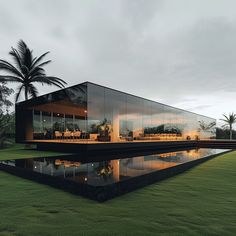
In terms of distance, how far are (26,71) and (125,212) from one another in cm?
1718

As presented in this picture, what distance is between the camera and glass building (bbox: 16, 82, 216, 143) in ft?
34.7

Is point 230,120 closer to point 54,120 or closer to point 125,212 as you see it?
point 54,120

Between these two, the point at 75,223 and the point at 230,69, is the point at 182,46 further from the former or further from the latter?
the point at 75,223

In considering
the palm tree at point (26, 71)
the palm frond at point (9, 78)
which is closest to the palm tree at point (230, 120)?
the palm tree at point (26, 71)

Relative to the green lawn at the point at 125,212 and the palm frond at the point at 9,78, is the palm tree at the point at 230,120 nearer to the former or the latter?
the palm frond at the point at 9,78

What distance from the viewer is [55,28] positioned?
1292 cm

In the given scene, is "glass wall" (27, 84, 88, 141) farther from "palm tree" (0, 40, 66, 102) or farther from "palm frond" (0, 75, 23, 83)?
"palm frond" (0, 75, 23, 83)

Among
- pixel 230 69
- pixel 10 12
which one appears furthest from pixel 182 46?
pixel 10 12

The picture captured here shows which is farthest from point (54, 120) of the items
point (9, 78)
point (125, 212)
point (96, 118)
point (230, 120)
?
point (230, 120)

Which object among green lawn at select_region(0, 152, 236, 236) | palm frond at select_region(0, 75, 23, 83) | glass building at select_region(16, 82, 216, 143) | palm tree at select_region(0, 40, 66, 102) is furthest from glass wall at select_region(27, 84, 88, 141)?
green lawn at select_region(0, 152, 236, 236)

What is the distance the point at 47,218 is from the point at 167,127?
15940mm

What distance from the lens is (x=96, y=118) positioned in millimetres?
10508

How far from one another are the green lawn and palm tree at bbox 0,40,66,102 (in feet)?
47.3

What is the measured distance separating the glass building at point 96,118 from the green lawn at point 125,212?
6852 mm
